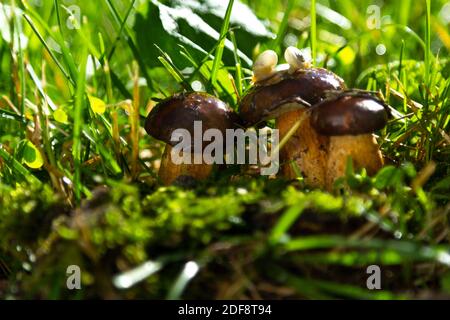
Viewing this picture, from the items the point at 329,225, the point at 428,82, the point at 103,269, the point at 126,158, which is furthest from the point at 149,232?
the point at 428,82

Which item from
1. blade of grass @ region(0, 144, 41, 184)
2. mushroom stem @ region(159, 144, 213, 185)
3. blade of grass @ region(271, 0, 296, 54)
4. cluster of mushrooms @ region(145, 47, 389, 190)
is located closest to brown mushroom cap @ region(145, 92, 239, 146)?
cluster of mushrooms @ region(145, 47, 389, 190)

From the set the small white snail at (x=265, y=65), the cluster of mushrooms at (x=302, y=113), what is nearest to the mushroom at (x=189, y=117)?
the cluster of mushrooms at (x=302, y=113)

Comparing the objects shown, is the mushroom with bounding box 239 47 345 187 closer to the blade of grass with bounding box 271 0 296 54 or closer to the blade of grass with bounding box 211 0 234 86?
the blade of grass with bounding box 211 0 234 86

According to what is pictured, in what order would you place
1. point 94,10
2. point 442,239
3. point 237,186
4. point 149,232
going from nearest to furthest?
point 149,232 < point 442,239 < point 237,186 < point 94,10

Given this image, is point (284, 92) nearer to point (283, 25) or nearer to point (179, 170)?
point (179, 170)

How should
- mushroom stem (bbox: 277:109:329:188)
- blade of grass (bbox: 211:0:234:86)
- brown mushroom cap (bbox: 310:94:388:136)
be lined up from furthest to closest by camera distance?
blade of grass (bbox: 211:0:234:86)
mushroom stem (bbox: 277:109:329:188)
brown mushroom cap (bbox: 310:94:388:136)

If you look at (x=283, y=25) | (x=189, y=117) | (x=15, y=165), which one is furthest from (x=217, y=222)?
(x=283, y=25)
